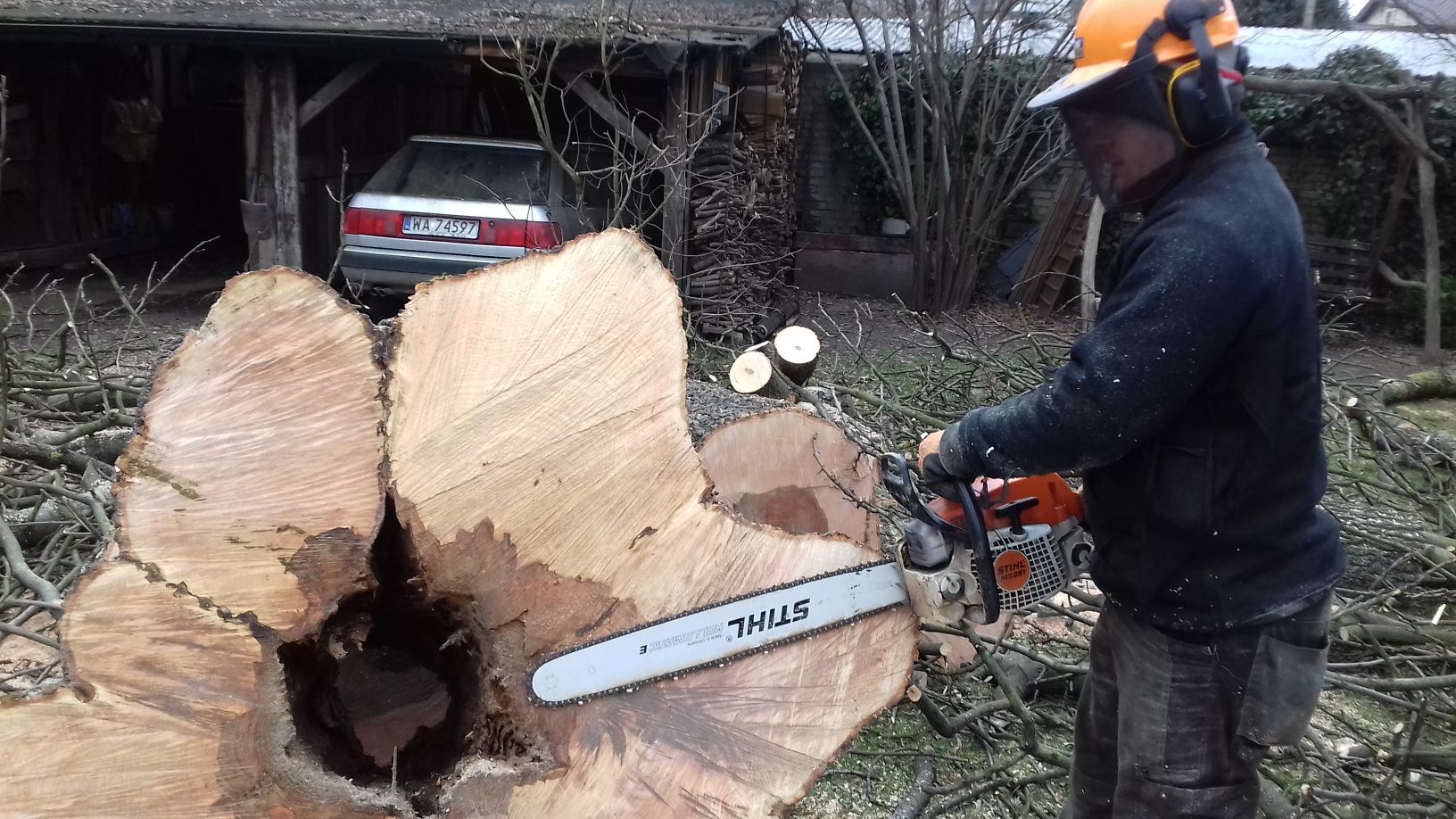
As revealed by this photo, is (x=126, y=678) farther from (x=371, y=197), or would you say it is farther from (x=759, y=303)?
(x=759, y=303)

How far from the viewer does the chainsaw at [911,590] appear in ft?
5.93

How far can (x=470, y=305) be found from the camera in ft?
6.34

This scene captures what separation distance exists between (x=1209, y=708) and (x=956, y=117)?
9.31m

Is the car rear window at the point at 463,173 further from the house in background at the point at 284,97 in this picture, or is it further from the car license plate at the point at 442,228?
the house in background at the point at 284,97

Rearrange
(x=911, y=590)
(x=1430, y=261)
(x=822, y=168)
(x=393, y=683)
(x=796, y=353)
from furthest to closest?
(x=822, y=168)
(x=1430, y=261)
(x=796, y=353)
(x=393, y=683)
(x=911, y=590)

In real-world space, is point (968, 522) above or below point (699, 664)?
above

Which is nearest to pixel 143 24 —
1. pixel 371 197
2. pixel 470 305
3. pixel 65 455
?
pixel 371 197

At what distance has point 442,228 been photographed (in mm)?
6742

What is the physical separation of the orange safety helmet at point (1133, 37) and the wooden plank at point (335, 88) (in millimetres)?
7710

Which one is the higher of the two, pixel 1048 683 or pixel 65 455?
pixel 65 455

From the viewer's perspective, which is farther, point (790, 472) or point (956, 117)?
point (956, 117)

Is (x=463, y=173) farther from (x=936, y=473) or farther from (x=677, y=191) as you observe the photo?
(x=936, y=473)

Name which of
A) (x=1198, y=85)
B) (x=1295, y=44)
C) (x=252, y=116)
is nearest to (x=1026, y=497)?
(x=1198, y=85)

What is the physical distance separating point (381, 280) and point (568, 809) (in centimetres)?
583
